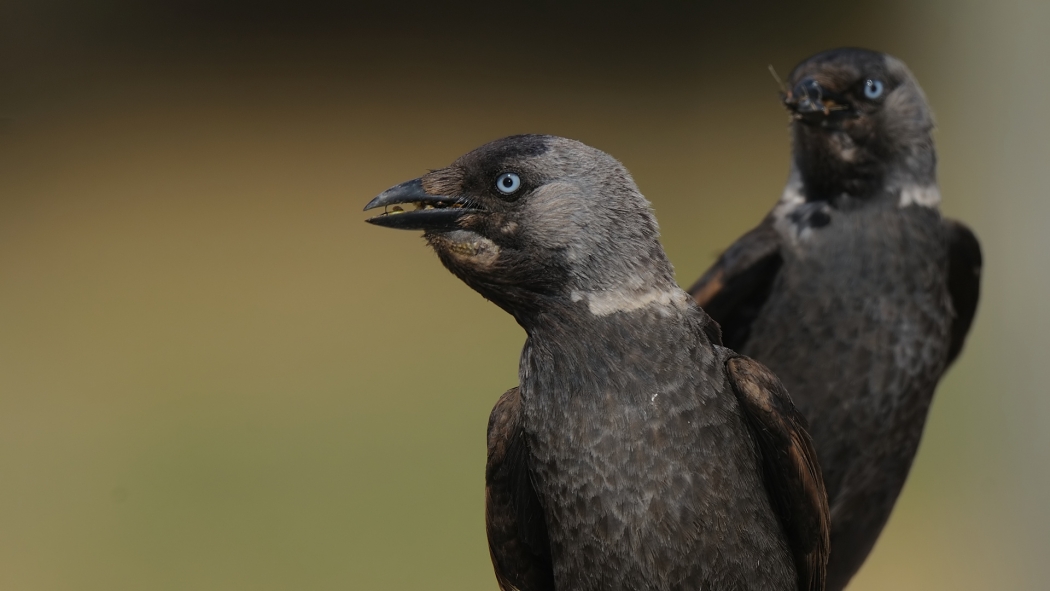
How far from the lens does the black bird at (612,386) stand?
1186 millimetres

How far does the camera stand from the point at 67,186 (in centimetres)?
301

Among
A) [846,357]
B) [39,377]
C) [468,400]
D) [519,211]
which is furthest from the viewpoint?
[468,400]

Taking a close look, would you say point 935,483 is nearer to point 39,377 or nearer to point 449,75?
point 449,75

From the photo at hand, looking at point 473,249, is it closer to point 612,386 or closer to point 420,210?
point 420,210

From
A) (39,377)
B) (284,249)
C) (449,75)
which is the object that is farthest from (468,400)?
(39,377)

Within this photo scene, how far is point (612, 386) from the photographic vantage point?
1.20 meters

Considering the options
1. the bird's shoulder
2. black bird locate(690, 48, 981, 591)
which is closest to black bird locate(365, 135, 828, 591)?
black bird locate(690, 48, 981, 591)

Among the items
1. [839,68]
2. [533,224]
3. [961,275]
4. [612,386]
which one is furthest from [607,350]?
[961,275]

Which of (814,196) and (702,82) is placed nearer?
(814,196)

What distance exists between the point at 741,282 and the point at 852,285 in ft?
0.58

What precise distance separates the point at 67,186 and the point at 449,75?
1.12 meters

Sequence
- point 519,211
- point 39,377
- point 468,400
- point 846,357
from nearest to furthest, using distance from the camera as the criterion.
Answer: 1. point 519,211
2. point 846,357
3. point 39,377
4. point 468,400

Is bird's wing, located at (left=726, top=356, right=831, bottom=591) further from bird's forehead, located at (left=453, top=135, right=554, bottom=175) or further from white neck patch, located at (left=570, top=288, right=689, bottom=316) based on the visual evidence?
bird's forehead, located at (left=453, top=135, right=554, bottom=175)

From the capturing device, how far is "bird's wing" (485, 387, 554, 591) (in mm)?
1298
